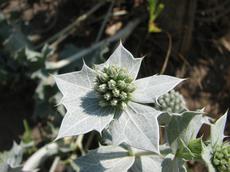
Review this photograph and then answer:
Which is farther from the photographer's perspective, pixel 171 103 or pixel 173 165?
pixel 171 103

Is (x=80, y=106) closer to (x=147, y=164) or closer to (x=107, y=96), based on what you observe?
(x=107, y=96)

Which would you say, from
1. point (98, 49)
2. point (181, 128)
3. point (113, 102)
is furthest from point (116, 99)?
point (98, 49)

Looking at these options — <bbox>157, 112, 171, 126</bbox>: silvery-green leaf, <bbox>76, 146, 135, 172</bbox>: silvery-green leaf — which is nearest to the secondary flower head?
<bbox>157, 112, 171, 126</bbox>: silvery-green leaf

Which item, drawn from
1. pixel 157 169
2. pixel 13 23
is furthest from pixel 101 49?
pixel 157 169

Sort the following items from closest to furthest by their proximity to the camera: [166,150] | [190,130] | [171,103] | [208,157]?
[208,157], [190,130], [166,150], [171,103]

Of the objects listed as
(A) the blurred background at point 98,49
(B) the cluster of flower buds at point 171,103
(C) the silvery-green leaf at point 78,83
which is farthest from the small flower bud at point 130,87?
(A) the blurred background at point 98,49

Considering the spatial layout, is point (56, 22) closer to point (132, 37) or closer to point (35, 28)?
point (35, 28)

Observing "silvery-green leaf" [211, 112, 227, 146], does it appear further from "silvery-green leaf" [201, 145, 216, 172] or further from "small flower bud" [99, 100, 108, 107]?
"small flower bud" [99, 100, 108, 107]
